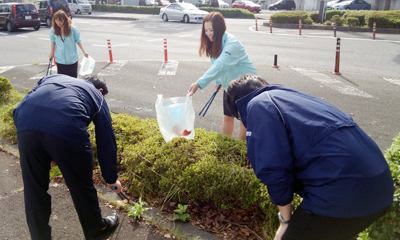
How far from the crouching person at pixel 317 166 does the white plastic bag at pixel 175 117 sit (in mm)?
1905

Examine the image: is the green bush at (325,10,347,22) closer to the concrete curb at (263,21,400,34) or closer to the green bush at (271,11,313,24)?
the green bush at (271,11,313,24)

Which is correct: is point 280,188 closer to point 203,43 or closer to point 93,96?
point 93,96

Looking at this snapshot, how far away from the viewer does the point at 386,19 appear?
19125mm

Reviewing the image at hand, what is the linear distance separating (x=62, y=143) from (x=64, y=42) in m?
4.87

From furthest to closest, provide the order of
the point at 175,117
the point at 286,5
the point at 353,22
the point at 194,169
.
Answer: the point at 286,5 < the point at 353,22 < the point at 175,117 < the point at 194,169

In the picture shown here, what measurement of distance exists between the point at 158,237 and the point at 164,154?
100 centimetres

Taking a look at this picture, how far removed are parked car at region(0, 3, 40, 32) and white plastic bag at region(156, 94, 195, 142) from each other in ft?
68.3

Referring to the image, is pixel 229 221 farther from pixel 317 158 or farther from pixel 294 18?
pixel 294 18

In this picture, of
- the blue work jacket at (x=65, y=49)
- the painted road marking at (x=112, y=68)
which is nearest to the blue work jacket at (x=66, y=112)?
the blue work jacket at (x=65, y=49)

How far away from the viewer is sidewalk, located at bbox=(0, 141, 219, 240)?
10.3ft

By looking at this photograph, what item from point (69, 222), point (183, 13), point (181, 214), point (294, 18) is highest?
point (183, 13)

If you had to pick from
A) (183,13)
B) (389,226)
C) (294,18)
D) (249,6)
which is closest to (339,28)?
(294,18)

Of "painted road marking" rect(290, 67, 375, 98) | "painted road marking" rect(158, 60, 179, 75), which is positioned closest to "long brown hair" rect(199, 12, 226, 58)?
"painted road marking" rect(290, 67, 375, 98)

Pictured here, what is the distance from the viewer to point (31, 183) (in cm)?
261
